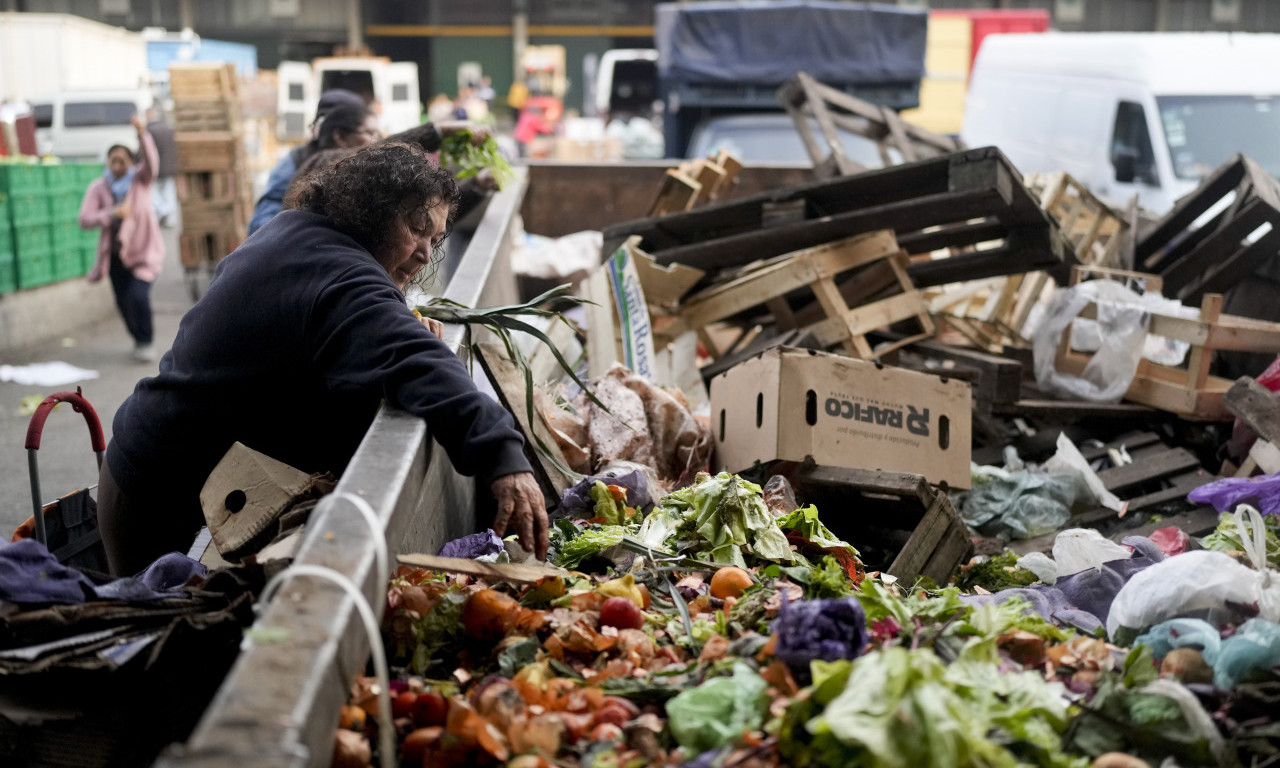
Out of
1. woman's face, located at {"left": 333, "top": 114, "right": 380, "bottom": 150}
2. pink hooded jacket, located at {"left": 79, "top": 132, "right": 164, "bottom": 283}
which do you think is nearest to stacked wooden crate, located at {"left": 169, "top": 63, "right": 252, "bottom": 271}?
pink hooded jacket, located at {"left": 79, "top": 132, "right": 164, "bottom": 283}

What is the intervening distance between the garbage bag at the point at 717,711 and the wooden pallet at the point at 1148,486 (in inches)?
119

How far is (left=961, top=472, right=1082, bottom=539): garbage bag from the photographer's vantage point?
5.30 m

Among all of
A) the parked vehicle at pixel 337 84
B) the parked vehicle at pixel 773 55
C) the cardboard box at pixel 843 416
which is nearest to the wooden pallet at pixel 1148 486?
the cardboard box at pixel 843 416

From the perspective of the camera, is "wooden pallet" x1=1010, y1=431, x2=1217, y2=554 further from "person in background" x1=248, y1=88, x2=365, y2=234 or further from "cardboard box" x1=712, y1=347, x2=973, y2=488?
"person in background" x1=248, y1=88, x2=365, y2=234

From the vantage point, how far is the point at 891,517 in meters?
4.88

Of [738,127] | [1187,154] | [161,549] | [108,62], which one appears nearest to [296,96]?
[108,62]

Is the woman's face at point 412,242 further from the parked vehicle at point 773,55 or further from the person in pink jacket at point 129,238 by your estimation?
the parked vehicle at point 773,55

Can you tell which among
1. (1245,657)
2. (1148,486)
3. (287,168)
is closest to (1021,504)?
(1148,486)

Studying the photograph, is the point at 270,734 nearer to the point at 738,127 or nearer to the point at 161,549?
the point at 161,549

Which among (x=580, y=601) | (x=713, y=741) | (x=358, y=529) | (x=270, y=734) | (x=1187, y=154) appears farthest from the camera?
(x=1187, y=154)

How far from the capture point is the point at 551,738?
2.35 m

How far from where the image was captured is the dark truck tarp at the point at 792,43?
45.4 feet

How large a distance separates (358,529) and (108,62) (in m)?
32.0

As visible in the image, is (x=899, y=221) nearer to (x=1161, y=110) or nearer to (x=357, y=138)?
(x=357, y=138)
